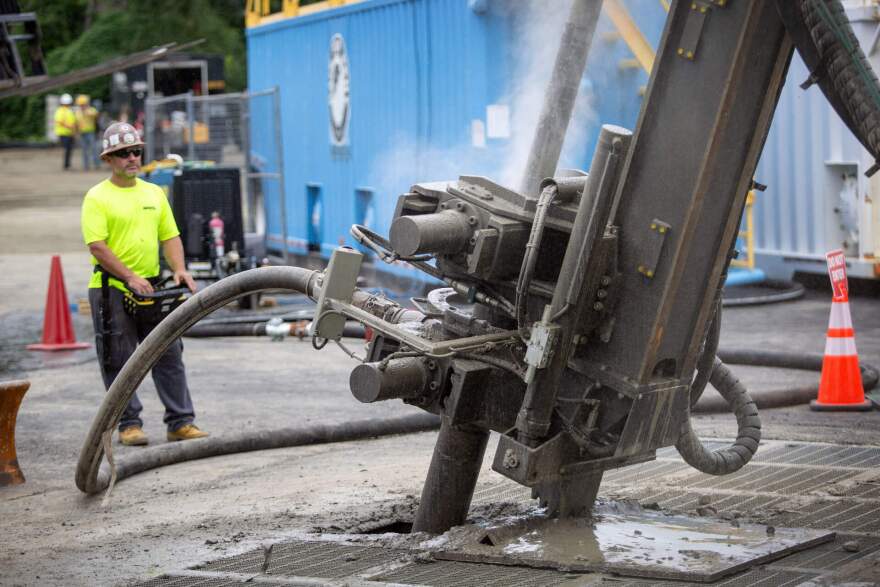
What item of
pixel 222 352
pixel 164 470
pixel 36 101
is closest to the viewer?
pixel 164 470

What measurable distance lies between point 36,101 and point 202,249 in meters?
39.1

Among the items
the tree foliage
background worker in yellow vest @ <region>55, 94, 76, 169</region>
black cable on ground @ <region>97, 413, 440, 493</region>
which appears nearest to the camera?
black cable on ground @ <region>97, 413, 440, 493</region>

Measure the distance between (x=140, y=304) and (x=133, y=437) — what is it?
0.79 meters

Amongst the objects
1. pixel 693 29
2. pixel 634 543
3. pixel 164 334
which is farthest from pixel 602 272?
pixel 164 334

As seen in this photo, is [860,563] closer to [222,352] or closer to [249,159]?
[222,352]

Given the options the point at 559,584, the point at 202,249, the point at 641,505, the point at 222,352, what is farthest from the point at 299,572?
the point at 202,249

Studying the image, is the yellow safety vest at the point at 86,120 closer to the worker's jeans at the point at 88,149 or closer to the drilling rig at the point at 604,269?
the worker's jeans at the point at 88,149

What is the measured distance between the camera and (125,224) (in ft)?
26.0

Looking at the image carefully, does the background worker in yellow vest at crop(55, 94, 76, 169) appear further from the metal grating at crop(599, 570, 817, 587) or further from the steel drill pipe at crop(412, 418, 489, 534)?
the metal grating at crop(599, 570, 817, 587)

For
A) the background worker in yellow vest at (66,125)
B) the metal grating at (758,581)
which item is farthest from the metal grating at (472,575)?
the background worker in yellow vest at (66,125)

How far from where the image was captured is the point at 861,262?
12656mm

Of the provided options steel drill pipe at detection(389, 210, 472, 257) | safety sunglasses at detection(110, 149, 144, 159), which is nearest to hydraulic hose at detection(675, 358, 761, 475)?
steel drill pipe at detection(389, 210, 472, 257)

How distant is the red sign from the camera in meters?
8.18

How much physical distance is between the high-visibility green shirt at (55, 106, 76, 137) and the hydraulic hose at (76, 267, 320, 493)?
106ft
